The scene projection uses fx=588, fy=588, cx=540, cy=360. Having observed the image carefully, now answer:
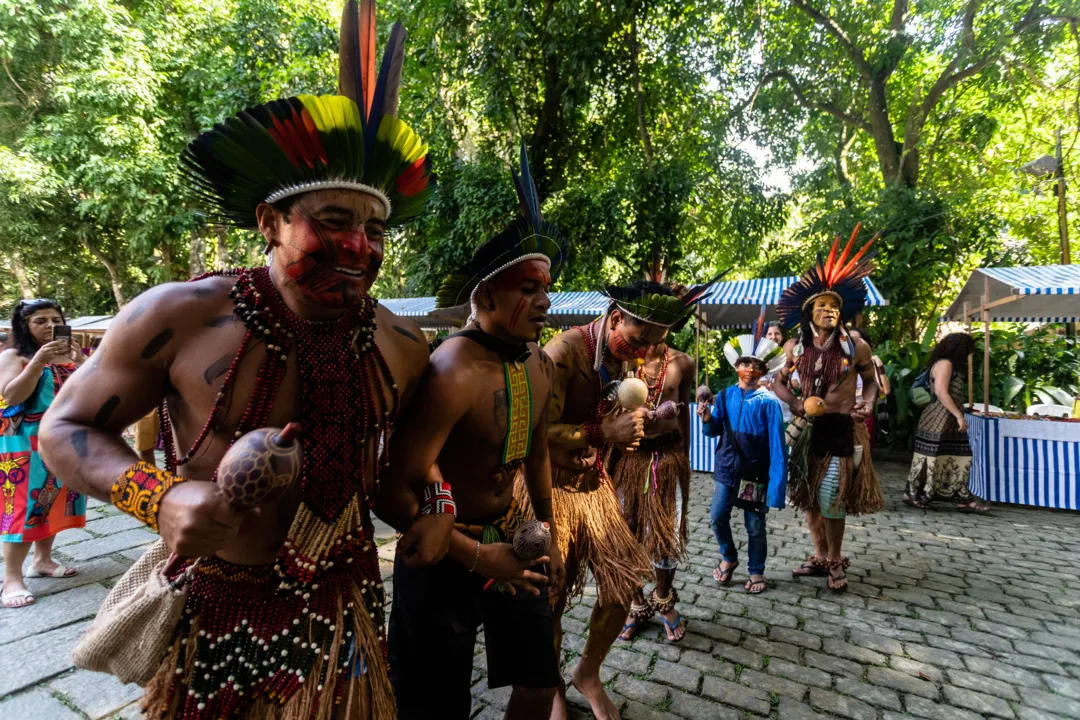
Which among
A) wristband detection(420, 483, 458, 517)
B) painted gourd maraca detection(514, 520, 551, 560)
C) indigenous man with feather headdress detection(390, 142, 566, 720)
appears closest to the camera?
wristband detection(420, 483, 458, 517)

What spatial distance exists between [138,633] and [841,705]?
3.30 metres

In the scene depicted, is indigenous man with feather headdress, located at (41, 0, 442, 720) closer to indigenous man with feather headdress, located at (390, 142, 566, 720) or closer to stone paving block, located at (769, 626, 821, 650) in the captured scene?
indigenous man with feather headdress, located at (390, 142, 566, 720)

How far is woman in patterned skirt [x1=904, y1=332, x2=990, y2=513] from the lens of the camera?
7.50 m

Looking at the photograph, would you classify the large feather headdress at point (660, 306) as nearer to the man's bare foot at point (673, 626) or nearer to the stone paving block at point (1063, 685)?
the man's bare foot at point (673, 626)

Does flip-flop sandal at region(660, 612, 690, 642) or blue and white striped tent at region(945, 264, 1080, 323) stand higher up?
blue and white striped tent at region(945, 264, 1080, 323)

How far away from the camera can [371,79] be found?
1.63 metres

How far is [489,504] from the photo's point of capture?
2.26m

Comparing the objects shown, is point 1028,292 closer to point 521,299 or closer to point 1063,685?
point 1063,685

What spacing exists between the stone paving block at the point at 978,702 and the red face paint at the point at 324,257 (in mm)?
3758

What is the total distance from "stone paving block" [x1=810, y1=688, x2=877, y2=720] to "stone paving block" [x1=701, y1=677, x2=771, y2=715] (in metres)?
0.27

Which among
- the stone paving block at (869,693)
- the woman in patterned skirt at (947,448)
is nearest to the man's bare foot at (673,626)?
the stone paving block at (869,693)

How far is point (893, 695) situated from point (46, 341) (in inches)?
243

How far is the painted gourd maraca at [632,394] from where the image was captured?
9.57 feet

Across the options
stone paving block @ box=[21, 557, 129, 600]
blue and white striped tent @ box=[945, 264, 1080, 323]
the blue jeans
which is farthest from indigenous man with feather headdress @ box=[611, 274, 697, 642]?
blue and white striped tent @ box=[945, 264, 1080, 323]
